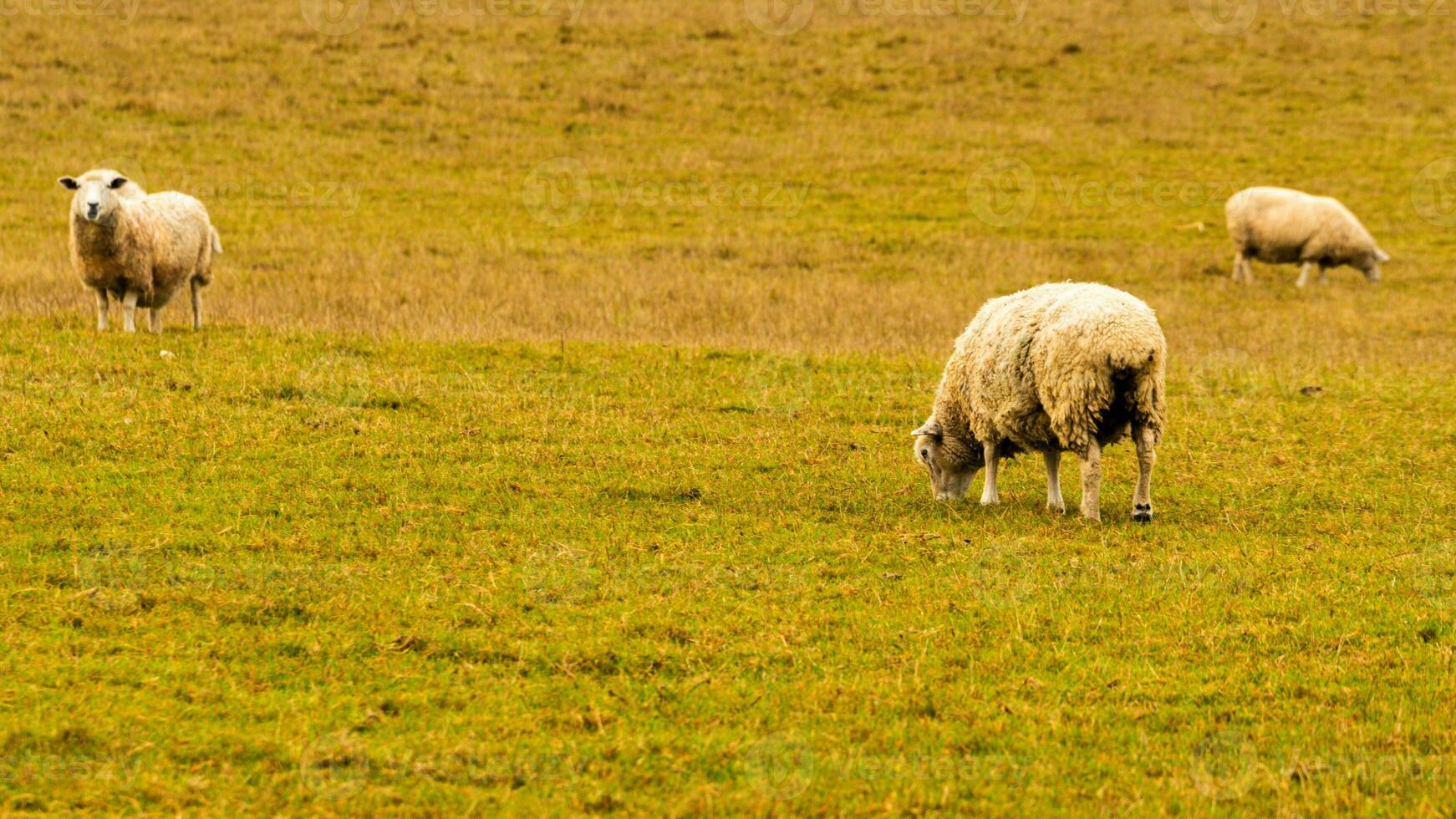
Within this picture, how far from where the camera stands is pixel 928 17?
45.3m

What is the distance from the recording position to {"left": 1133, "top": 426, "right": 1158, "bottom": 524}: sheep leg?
408 inches

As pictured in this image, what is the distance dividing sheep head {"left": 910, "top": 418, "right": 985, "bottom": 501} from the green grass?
9.0 inches

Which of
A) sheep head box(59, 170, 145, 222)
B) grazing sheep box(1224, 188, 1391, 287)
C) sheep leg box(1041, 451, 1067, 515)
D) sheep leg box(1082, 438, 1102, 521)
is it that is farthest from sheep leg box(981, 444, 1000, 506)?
grazing sheep box(1224, 188, 1391, 287)

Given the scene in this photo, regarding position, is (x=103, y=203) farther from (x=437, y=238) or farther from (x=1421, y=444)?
(x=1421, y=444)

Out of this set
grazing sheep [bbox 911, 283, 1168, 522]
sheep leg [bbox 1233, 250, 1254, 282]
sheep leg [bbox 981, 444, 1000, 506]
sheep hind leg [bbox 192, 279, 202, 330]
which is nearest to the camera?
grazing sheep [bbox 911, 283, 1168, 522]

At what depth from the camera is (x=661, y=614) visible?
26.0ft

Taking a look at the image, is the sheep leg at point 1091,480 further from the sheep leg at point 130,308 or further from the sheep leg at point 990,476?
the sheep leg at point 130,308

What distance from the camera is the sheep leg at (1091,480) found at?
10406mm

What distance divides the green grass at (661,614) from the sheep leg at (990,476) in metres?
0.38

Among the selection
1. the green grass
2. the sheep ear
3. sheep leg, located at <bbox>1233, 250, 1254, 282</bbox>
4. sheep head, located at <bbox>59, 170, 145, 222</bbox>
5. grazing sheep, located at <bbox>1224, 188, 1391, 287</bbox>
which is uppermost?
sheep head, located at <bbox>59, 170, 145, 222</bbox>

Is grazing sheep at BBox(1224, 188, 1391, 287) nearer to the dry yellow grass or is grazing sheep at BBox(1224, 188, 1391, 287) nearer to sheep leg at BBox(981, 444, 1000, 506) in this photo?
the dry yellow grass

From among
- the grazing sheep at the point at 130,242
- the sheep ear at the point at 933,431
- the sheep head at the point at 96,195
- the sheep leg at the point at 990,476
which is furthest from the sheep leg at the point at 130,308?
the sheep leg at the point at 990,476

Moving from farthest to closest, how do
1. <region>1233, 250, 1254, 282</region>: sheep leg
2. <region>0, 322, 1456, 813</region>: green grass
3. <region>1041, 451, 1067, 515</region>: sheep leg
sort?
<region>1233, 250, 1254, 282</region>: sheep leg
<region>1041, 451, 1067, 515</region>: sheep leg
<region>0, 322, 1456, 813</region>: green grass

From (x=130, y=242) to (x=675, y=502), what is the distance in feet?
28.1
